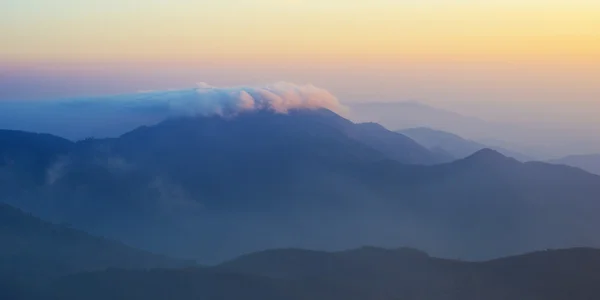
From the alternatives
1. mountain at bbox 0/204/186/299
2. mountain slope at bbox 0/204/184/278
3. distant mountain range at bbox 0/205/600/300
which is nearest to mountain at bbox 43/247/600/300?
distant mountain range at bbox 0/205/600/300

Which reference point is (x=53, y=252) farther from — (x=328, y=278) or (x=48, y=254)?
(x=328, y=278)

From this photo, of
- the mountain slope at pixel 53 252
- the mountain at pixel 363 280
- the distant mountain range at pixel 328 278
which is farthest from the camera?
the mountain slope at pixel 53 252

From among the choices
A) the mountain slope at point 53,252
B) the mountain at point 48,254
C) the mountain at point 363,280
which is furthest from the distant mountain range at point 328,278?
the mountain slope at point 53,252

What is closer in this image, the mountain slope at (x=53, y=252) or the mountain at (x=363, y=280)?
the mountain at (x=363, y=280)

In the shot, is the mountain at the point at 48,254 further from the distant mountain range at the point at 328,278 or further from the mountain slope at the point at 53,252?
the distant mountain range at the point at 328,278

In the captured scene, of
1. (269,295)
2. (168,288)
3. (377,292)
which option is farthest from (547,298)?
(168,288)

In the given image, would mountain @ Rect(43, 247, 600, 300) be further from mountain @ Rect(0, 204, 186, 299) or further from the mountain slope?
the mountain slope
